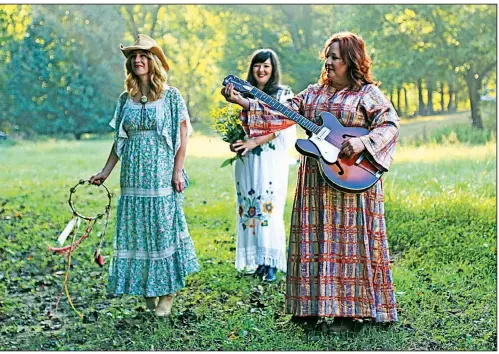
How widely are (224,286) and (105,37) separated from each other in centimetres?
1643

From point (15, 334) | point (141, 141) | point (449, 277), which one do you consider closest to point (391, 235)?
point (449, 277)

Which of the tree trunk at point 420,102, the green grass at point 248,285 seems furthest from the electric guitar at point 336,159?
the tree trunk at point 420,102

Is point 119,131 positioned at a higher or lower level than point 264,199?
higher

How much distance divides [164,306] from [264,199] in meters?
1.48

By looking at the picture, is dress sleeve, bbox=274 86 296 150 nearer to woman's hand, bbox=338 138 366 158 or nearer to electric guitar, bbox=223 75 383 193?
electric guitar, bbox=223 75 383 193

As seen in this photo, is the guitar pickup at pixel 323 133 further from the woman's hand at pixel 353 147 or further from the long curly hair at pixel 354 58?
the long curly hair at pixel 354 58

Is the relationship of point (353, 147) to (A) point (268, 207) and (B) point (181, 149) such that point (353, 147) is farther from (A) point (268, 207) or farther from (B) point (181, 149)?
(A) point (268, 207)

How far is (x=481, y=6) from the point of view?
1638 cm

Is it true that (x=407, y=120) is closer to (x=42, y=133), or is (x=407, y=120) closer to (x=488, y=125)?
(x=488, y=125)

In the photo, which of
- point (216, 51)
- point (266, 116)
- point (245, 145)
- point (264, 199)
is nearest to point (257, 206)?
point (264, 199)

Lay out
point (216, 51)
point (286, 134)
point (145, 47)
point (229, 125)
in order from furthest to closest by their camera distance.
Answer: point (216, 51), point (229, 125), point (286, 134), point (145, 47)

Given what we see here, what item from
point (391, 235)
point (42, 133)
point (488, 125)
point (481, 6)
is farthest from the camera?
point (42, 133)

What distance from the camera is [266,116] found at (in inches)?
193

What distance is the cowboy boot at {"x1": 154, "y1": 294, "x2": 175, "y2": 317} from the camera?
5.28 m
